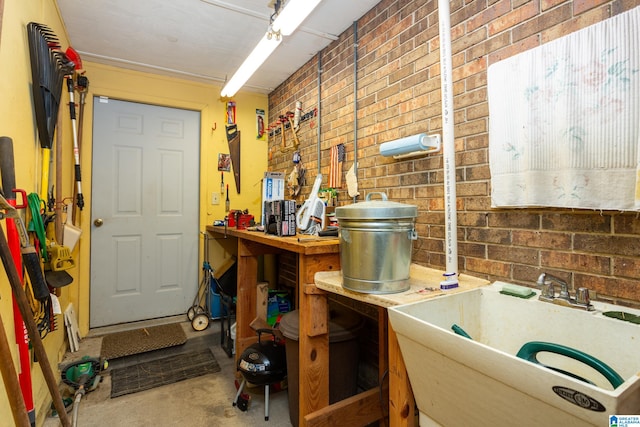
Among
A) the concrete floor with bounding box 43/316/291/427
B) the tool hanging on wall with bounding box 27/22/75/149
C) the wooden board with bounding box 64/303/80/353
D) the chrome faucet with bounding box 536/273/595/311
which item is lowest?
the concrete floor with bounding box 43/316/291/427

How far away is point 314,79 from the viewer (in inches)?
113

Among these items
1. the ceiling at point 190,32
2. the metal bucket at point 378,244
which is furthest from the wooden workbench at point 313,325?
the ceiling at point 190,32

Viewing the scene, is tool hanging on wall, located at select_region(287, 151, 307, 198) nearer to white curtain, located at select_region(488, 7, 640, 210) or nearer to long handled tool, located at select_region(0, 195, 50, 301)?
white curtain, located at select_region(488, 7, 640, 210)

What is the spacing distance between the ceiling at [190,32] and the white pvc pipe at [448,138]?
967 millimetres

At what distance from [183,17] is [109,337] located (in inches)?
109

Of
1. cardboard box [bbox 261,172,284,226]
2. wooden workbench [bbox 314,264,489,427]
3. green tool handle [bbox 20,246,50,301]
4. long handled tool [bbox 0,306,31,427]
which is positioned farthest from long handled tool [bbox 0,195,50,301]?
cardboard box [bbox 261,172,284,226]

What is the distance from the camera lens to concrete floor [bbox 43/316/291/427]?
188 cm

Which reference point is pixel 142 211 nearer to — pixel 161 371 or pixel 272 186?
pixel 272 186

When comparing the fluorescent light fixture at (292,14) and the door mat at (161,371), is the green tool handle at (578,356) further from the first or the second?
the door mat at (161,371)

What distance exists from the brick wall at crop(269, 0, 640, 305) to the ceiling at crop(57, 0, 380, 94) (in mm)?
264

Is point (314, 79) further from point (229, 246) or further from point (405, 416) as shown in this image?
point (405, 416)

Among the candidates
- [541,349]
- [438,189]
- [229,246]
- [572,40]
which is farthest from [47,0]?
[541,349]

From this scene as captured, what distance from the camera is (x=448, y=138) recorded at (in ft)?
4.73

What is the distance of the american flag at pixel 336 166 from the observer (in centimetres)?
Result: 248
